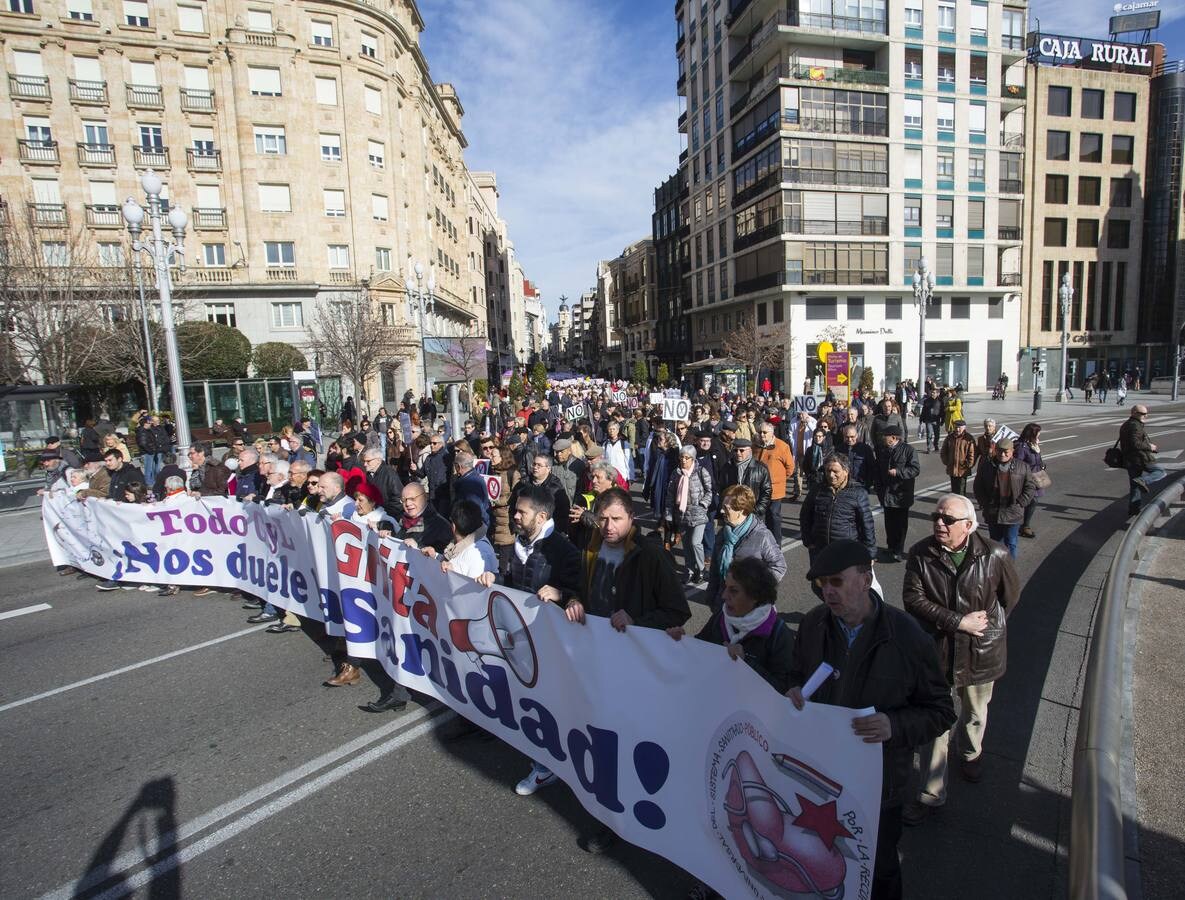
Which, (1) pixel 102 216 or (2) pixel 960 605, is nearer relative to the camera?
(2) pixel 960 605

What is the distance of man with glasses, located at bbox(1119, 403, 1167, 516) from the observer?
9141 millimetres

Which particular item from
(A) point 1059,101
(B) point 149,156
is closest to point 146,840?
(B) point 149,156

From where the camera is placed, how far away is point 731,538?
17.7 ft

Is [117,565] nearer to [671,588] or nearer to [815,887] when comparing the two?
[671,588]

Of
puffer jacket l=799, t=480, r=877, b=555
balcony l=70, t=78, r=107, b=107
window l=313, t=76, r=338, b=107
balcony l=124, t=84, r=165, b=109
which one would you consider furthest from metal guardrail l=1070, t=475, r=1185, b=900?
balcony l=70, t=78, r=107, b=107

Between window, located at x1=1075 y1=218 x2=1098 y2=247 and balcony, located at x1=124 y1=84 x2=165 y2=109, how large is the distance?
2340 inches

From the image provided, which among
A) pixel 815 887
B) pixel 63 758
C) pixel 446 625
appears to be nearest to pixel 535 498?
pixel 446 625

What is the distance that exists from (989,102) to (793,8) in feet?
48.2

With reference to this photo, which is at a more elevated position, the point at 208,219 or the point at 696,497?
the point at 208,219

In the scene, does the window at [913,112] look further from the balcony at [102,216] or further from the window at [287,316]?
the balcony at [102,216]

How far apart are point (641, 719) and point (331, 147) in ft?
130

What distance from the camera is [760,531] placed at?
4.91 meters

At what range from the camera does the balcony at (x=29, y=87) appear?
3191cm

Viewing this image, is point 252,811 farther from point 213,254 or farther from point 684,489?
point 213,254
